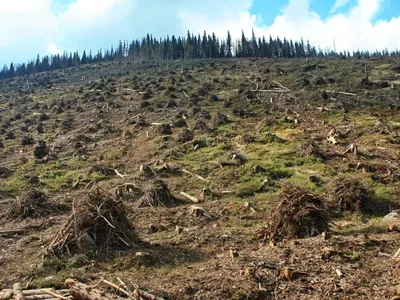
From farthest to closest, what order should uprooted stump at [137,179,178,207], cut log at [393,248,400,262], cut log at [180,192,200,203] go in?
cut log at [180,192,200,203]
uprooted stump at [137,179,178,207]
cut log at [393,248,400,262]

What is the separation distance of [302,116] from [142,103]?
49.1 ft

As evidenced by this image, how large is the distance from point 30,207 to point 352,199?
9979 millimetres

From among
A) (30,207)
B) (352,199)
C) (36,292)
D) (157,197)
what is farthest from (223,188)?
(36,292)

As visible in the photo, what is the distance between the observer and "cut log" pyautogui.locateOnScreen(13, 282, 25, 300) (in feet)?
23.3

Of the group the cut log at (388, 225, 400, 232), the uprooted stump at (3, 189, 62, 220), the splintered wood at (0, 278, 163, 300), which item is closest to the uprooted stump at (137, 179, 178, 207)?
the uprooted stump at (3, 189, 62, 220)

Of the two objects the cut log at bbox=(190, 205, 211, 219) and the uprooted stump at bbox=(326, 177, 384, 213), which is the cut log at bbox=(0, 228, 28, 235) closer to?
the cut log at bbox=(190, 205, 211, 219)

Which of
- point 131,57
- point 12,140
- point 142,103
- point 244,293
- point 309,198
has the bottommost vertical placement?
point 244,293

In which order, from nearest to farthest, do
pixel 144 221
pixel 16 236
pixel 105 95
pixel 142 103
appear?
pixel 16 236 → pixel 144 221 → pixel 142 103 → pixel 105 95

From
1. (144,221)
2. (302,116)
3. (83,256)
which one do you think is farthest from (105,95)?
(83,256)

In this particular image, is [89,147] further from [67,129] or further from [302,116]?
[302,116]

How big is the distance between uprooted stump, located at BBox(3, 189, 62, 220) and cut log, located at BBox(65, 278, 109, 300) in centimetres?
666

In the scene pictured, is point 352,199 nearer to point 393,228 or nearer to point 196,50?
point 393,228

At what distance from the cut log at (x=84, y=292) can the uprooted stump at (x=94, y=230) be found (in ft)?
5.79

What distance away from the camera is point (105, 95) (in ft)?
→ 143
